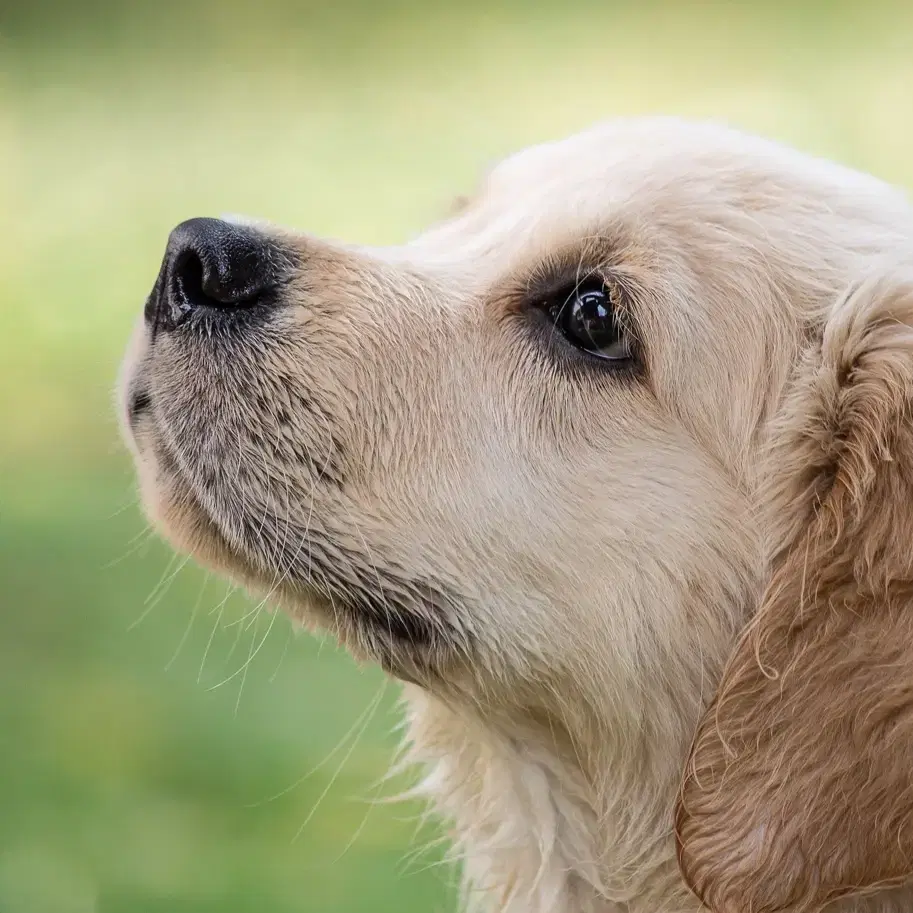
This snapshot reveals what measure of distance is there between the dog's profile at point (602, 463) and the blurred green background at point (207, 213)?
135 cm

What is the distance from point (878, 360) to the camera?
5.05 ft

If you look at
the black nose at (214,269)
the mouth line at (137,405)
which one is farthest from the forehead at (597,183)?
the mouth line at (137,405)

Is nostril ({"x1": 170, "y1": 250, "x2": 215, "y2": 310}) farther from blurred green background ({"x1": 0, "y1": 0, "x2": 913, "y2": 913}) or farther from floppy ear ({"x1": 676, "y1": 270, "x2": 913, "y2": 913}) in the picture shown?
blurred green background ({"x1": 0, "y1": 0, "x2": 913, "y2": 913})


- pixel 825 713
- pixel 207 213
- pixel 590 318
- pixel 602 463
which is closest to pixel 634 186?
pixel 590 318

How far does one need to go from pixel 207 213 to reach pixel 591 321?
63.0 inches

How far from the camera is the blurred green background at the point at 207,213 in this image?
10.2ft

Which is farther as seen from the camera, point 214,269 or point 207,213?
point 207,213

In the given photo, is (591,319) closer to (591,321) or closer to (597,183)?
(591,321)

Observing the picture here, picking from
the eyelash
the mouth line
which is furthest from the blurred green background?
the eyelash

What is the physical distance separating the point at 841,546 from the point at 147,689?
95.6 inches

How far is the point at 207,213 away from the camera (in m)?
2.95

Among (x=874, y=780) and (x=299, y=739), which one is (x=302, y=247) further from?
(x=299, y=739)

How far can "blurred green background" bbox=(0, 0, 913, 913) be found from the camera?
10.2 ft

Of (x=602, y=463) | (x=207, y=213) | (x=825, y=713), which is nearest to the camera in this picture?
(x=825, y=713)
